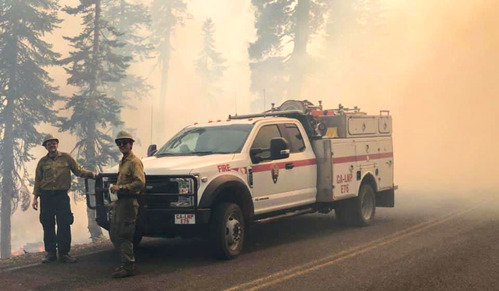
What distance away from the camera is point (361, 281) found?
653 centimetres

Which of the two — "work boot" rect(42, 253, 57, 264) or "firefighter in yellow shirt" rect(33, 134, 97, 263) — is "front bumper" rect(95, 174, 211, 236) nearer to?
"firefighter in yellow shirt" rect(33, 134, 97, 263)

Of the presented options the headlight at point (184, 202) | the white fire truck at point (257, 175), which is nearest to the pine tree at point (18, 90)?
the white fire truck at point (257, 175)

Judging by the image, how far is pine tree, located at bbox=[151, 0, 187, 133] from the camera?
184 ft

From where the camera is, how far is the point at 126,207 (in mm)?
6934

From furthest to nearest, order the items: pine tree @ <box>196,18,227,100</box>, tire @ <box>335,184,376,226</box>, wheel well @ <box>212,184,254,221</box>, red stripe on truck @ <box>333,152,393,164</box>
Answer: pine tree @ <box>196,18,227,100</box> < tire @ <box>335,184,376,226</box> < red stripe on truck @ <box>333,152,393,164</box> < wheel well @ <box>212,184,254,221</box>

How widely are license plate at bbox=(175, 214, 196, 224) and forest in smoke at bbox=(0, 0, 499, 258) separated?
21.5m

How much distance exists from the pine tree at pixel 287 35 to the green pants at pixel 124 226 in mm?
32299

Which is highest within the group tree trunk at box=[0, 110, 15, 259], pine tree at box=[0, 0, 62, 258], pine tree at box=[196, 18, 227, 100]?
pine tree at box=[196, 18, 227, 100]

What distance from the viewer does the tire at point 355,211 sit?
10989 mm

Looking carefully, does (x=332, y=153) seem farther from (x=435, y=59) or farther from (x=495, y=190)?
(x=435, y=59)

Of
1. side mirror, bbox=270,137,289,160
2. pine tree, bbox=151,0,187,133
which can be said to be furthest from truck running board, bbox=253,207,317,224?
pine tree, bbox=151,0,187,133

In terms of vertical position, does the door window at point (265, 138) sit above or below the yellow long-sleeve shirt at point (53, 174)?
above

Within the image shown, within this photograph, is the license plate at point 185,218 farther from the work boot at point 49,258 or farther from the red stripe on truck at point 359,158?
the red stripe on truck at point 359,158

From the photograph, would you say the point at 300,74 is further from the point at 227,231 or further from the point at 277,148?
the point at 227,231
